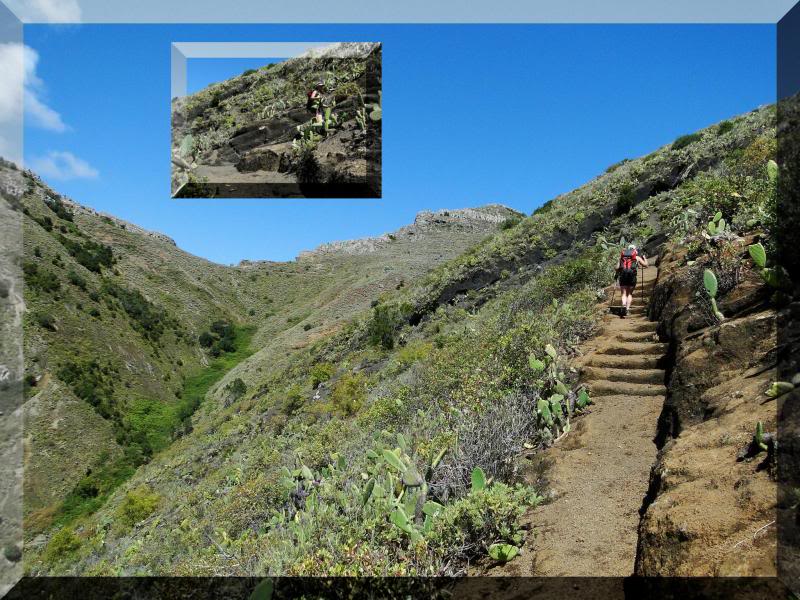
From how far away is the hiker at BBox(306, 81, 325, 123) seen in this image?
4.54 meters

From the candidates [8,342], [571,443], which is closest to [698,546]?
[571,443]

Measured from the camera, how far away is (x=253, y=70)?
4199 mm

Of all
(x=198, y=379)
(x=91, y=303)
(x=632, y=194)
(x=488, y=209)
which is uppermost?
(x=488, y=209)

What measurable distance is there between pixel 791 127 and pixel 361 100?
3.84m

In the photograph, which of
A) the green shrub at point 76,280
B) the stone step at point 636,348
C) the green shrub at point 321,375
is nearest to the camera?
the stone step at point 636,348

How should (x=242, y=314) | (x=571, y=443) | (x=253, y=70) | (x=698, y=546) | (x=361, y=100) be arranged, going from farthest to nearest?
(x=242, y=314), (x=571, y=443), (x=361, y=100), (x=253, y=70), (x=698, y=546)

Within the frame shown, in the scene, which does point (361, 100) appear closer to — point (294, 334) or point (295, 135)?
point (295, 135)

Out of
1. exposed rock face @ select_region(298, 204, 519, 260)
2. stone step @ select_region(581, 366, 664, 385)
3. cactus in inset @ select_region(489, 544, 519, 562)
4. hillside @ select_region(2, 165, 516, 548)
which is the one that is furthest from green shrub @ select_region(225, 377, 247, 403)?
exposed rock face @ select_region(298, 204, 519, 260)

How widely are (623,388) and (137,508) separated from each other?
13.9 meters

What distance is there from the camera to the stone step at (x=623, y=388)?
6277 mm

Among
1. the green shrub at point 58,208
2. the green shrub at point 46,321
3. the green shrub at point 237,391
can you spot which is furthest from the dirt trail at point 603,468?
the green shrub at point 58,208

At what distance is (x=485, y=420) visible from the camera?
5.95 m

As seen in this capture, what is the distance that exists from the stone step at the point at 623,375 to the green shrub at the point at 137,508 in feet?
42.0

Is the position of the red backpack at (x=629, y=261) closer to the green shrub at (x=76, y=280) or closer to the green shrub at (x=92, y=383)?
the green shrub at (x=92, y=383)
